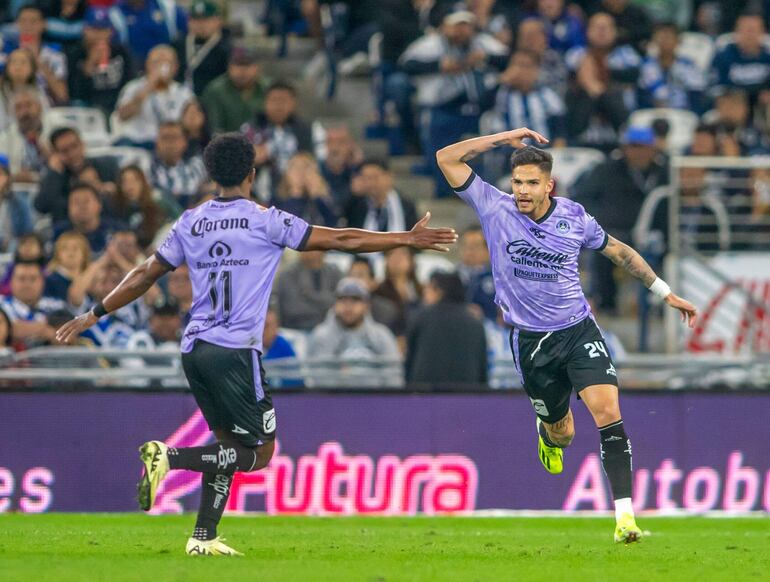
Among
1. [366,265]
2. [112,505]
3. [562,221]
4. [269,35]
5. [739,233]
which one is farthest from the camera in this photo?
[269,35]

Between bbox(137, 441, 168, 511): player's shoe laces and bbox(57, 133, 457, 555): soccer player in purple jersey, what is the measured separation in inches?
6.0

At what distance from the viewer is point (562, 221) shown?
11.3m

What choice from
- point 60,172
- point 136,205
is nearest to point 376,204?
point 136,205

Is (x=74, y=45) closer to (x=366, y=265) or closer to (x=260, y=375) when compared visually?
(x=366, y=265)

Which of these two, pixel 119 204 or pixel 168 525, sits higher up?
pixel 119 204

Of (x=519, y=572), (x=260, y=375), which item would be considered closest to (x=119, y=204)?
(x=260, y=375)

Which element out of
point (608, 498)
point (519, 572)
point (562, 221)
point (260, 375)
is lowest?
point (608, 498)

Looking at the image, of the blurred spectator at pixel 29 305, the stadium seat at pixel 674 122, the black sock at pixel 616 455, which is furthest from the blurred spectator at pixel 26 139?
the black sock at pixel 616 455

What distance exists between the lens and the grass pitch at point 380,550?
9406 millimetres

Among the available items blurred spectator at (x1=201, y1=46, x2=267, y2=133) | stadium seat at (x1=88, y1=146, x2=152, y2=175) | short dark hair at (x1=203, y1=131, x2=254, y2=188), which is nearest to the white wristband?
short dark hair at (x1=203, y1=131, x2=254, y2=188)

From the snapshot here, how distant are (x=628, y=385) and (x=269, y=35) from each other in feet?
32.0

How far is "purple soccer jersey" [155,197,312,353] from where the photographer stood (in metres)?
10.1

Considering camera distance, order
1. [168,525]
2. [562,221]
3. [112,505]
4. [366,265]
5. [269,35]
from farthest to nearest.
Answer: [269,35] → [366,265] → [112,505] → [168,525] → [562,221]

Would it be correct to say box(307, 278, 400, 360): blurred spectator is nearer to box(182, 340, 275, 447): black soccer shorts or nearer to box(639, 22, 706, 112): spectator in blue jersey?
box(182, 340, 275, 447): black soccer shorts
